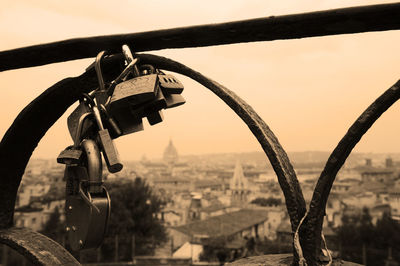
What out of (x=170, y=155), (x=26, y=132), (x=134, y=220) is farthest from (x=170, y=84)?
(x=170, y=155)

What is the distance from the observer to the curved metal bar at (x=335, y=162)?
19.0 inches

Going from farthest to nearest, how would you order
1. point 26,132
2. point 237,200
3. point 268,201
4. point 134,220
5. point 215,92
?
point 237,200 < point 268,201 < point 134,220 < point 26,132 < point 215,92

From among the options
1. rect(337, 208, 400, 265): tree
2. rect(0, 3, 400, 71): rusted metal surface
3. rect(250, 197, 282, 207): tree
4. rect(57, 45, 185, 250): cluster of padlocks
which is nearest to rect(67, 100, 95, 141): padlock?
rect(57, 45, 185, 250): cluster of padlocks

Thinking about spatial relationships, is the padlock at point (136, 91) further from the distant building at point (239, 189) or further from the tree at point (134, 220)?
the distant building at point (239, 189)

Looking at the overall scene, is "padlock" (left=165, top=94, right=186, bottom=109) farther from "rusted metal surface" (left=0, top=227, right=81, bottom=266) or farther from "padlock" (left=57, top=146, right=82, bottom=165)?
"rusted metal surface" (left=0, top=227, right=81, bottom=266)

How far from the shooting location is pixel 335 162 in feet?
1.60

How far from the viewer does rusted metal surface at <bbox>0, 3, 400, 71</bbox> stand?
0.52 meters

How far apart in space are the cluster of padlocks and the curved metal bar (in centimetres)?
26

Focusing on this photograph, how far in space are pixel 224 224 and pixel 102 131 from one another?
25.6 metres

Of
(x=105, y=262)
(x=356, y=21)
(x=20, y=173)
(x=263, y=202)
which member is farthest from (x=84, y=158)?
(x=263, y=202)

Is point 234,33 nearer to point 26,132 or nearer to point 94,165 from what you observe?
point 94,165

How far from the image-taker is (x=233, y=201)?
94.2 feet

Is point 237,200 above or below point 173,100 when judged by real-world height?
below

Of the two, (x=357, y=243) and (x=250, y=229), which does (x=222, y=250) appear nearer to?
(x=250, y=229)
